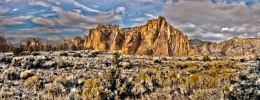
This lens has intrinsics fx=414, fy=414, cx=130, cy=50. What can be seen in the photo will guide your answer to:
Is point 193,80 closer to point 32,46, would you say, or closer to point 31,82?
point 31,82

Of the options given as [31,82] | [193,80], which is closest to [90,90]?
[31,82]

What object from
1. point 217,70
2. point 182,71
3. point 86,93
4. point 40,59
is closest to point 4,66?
point 40,59

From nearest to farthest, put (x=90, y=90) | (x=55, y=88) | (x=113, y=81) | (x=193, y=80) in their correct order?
(x=55, y=88)
(x=90, y=90)
(x=113, y=81)
(x=193, y=80)

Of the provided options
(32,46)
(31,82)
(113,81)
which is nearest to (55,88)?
(31,82)

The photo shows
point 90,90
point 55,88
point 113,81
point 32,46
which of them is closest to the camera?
point 55,88

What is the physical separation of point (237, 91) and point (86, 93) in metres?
5.36

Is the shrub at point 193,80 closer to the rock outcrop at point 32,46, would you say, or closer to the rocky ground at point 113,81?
the rocky ground at point 113,81

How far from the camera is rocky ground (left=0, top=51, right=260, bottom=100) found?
14.1 meters

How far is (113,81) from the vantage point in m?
14.5

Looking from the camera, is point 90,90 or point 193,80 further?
point 193,80

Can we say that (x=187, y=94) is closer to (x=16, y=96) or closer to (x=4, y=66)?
(x=16, y=96)

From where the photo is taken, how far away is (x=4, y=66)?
52.0 ft

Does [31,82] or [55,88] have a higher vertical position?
[31,82]

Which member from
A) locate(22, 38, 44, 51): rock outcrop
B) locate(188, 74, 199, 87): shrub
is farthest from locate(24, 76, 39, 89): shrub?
locate(22, 38, 44, 51): rock outcrop
